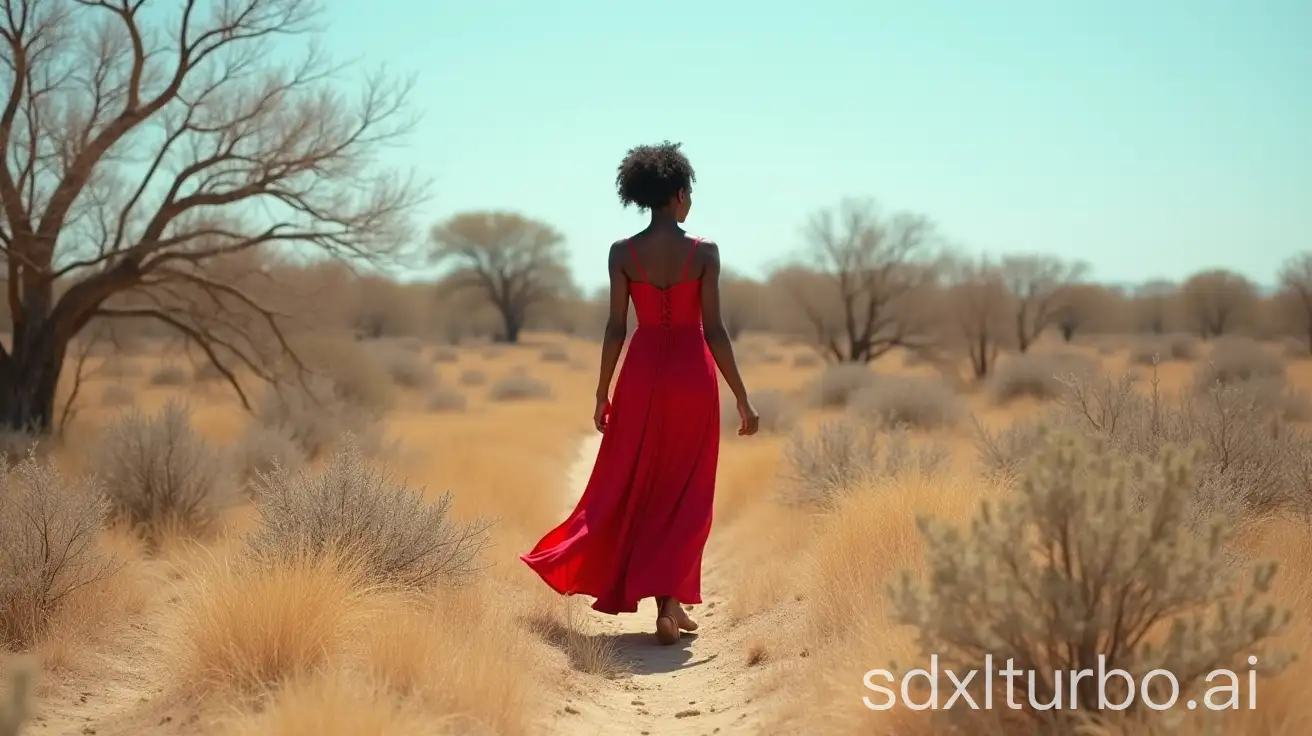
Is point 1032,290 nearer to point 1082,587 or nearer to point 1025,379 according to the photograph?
point 1025,379

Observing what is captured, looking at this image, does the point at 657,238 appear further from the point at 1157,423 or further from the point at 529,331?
the point at 529,331

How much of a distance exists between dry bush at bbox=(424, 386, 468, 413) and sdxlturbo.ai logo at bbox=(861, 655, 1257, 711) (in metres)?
21.4

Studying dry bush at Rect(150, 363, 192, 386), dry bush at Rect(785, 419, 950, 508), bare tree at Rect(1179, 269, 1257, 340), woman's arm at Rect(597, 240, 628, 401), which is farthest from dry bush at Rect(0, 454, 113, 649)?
bare tree at Rect(1179, 269, 1257, 340)

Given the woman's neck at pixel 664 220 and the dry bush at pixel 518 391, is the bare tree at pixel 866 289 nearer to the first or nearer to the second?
the dry bush at pixel 518 391

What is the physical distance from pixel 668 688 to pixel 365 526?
68.8 inches

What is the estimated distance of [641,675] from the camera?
5.39 m

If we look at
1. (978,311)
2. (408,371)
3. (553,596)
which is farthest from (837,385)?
(553,596)

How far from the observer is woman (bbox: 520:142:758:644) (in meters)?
5.78

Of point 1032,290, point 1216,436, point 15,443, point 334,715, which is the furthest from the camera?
point 1032,290

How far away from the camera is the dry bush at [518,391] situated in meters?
28.1

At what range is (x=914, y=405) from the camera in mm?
17031

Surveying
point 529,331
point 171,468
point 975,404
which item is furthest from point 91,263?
point 529,331

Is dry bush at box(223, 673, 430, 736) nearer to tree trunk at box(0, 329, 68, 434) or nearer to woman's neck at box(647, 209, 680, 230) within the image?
woman's neck at box(647, 209, 680, 230)

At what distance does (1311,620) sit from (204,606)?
4.39m
